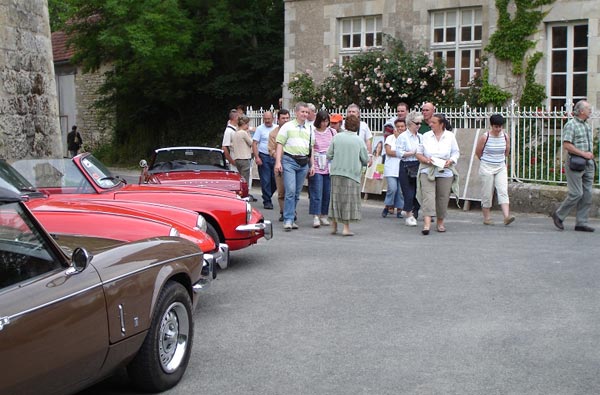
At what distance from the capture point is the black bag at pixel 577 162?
11.4m

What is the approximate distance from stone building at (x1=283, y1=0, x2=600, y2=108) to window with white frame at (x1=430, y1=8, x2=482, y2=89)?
0.07 ft

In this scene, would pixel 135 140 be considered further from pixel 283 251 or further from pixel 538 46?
pixel 283 251

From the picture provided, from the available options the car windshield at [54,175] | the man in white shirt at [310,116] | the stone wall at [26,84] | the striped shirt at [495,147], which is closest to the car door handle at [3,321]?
the car windshield at [54,175]

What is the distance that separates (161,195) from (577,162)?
18.8 ft

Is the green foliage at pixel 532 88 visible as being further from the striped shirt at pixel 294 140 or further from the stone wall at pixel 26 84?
the stone wall at pixel 26 84

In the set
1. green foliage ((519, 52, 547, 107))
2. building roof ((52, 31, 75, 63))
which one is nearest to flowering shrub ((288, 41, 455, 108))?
green foliage ((519, 52, 547, 107))

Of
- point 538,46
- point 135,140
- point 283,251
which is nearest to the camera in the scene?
point 283,251

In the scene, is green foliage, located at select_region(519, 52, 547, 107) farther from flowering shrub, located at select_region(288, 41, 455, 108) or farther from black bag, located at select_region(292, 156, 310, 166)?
black bag, located at select_region(292, 156, 310, 166)

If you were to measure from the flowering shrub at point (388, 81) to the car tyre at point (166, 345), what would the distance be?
14.4m

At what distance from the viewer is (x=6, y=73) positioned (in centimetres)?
1388

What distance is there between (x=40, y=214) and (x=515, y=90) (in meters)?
13.1

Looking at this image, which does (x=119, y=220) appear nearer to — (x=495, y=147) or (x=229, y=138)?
(x=495, y=147)

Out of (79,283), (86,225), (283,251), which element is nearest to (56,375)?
(79,283)

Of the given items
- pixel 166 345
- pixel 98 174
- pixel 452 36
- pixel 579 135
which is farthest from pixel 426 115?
pixel 166 345
